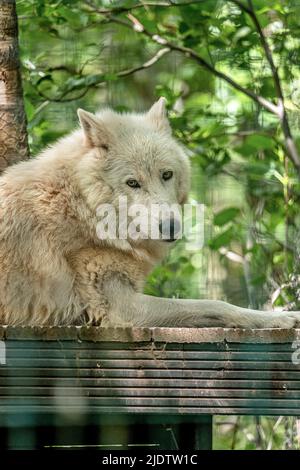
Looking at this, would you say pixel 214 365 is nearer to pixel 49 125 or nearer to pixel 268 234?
pixel 268 234

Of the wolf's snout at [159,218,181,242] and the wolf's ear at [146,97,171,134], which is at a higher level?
the wolf's ear at [146,97,171,134]

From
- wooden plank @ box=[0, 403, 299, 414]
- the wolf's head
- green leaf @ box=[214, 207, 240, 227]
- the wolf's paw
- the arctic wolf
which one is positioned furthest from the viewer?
green leaf @ box=[214, 207, 240, 227]

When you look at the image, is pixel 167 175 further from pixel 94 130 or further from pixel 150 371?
pixel 150 371

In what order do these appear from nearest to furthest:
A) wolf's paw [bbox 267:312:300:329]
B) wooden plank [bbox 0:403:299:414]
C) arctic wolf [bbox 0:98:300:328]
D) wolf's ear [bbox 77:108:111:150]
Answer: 1. wooden plank [bbox 0:403:299:414]
2. wolf's paw [bbox 267:312:300:329]
3. arctic wolf [bbox 0:98:300:328]
4. wolf's ear [bbox 77:108:111:150]

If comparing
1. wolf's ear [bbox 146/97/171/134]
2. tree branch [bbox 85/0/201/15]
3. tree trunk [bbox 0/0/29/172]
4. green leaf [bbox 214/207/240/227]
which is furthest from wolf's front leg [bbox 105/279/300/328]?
tree branch [bbox 85/0/201/15]

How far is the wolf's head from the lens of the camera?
4328 mm

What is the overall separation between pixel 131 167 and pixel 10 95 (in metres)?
0.98

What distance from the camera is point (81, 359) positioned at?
11.6ft

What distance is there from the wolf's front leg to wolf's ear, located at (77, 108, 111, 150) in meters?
0.77

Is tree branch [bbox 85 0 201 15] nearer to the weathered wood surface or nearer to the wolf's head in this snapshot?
the wolf's head

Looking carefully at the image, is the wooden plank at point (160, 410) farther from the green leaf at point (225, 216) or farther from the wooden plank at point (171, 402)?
the green leaf at point (225, 216)

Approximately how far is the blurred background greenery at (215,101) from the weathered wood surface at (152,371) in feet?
6.92

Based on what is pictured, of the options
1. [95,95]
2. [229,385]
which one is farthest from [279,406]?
[95,95]
